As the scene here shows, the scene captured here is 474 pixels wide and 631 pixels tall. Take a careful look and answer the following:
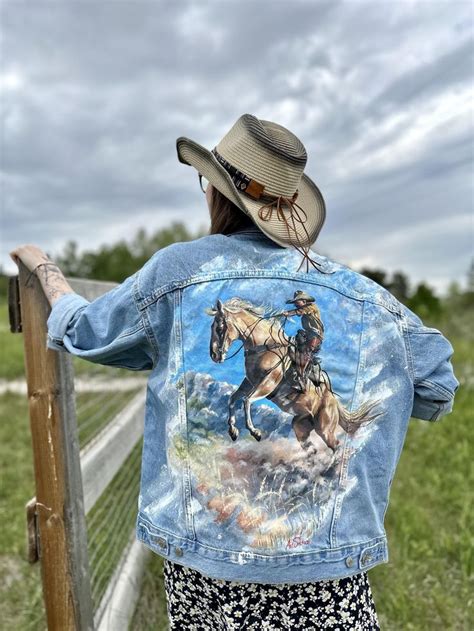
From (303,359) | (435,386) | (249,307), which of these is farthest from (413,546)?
(249,307)

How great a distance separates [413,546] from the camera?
379 cm

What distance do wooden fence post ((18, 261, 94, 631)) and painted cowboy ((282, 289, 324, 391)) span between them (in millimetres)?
1026

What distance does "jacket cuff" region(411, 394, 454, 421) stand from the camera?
176 cm

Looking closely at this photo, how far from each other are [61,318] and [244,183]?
640mm

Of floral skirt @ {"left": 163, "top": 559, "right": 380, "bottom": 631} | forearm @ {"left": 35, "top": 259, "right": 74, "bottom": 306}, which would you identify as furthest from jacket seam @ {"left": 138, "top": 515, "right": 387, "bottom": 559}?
forearm @ {"left": 35, "top": 259, "right": 74, "bottom": 306}

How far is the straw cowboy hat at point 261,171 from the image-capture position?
5.39 feet

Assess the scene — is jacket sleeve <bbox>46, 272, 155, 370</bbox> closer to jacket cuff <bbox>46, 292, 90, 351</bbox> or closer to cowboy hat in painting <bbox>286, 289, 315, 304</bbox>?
jacket cuff <bbox>46, 292, 90, 351</bbox>

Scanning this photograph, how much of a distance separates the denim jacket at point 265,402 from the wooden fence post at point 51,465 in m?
0.60

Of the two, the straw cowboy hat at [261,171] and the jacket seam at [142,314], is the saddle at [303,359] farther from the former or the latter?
the jacket seam at [142,314]

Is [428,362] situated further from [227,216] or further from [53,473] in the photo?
[53,473]

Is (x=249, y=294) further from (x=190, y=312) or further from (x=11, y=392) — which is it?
(x=11, y=392)

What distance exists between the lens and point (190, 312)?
1597mm

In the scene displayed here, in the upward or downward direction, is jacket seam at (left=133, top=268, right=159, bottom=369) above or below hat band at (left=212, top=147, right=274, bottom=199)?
below

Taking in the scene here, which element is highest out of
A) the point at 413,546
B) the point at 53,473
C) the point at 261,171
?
the point at 261,171
